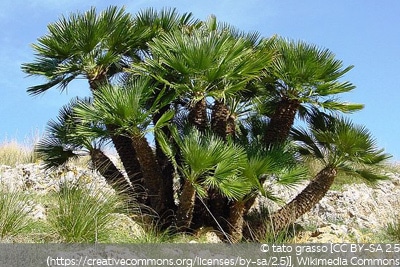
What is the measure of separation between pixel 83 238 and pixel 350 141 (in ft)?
11.6

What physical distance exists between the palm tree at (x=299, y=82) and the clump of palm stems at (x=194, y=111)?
0.01 metres

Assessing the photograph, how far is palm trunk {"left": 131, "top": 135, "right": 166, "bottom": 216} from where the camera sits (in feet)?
23.7

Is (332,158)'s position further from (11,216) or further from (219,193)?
(11,216)

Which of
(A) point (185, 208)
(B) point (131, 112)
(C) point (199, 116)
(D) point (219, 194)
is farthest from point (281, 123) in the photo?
(B) point (131, 112)

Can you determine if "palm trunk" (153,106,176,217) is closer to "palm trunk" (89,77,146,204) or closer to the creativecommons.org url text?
"palm trunk" (89,77,146,204)

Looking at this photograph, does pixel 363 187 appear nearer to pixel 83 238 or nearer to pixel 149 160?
pixel 149 160

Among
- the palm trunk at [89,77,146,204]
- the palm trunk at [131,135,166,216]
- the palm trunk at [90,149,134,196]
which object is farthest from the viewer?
the palm trunk at [90,149,134,196]

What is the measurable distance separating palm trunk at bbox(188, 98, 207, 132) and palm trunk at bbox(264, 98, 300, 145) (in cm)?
93

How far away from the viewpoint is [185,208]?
7.22 meters

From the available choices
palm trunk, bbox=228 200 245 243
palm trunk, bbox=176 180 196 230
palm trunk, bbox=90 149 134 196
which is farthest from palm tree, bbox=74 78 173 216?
palm trunk, bbox=228 200 245 243

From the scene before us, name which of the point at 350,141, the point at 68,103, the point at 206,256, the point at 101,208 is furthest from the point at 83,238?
the point at 350,141

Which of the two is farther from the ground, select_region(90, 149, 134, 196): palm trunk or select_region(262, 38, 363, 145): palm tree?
select_region(262, 38, 363, 145): palm tree

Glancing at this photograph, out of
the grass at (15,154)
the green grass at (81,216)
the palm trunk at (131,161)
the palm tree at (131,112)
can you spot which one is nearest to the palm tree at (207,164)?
the palm tree at (131,112)

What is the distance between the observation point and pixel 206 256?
224 inches
